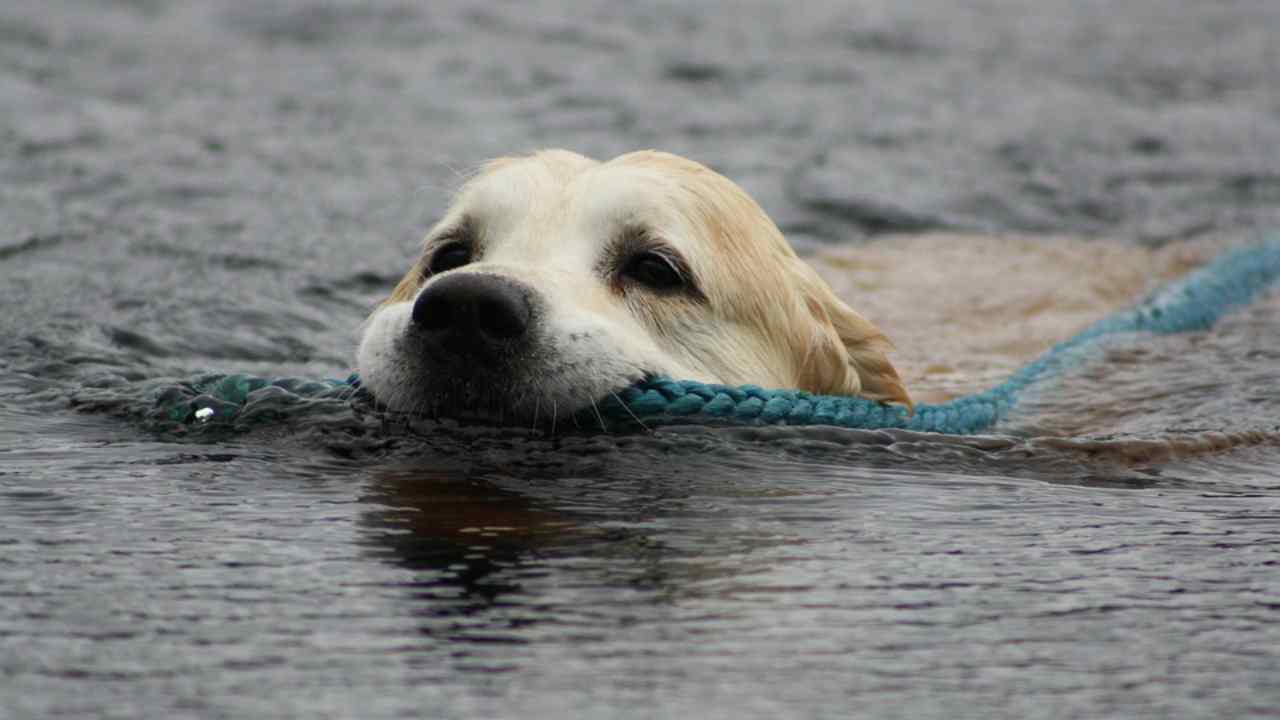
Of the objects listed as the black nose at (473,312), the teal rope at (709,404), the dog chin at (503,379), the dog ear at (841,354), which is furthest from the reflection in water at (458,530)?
the dog ear at (841,354)

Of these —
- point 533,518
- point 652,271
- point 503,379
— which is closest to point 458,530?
point 533,518

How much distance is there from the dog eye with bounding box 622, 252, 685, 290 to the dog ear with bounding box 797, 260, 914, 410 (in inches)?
20.2

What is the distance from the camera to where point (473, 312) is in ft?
12.6

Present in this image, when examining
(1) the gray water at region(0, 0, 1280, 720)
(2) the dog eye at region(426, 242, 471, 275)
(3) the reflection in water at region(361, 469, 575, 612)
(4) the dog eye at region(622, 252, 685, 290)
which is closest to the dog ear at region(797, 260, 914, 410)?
(1) the gray water at region(0, 0, 1280, 720)

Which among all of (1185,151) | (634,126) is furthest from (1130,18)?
(634,126)

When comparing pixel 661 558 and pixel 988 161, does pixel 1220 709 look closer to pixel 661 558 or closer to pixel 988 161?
pixel 661 558

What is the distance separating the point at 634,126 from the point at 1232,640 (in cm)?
807

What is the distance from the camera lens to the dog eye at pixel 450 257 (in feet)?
15.5

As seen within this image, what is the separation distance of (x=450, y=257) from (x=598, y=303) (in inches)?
24.9

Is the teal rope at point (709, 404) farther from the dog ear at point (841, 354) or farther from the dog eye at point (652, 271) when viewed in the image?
the dog eye at point (652, 271)

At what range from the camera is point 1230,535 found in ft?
11.7

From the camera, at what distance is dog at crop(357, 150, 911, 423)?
3896 mm

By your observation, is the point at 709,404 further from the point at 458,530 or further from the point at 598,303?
the point at 458,530

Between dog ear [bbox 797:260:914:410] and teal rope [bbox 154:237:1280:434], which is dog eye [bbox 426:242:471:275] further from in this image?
dog ear [bbox 797:260:914:410]
